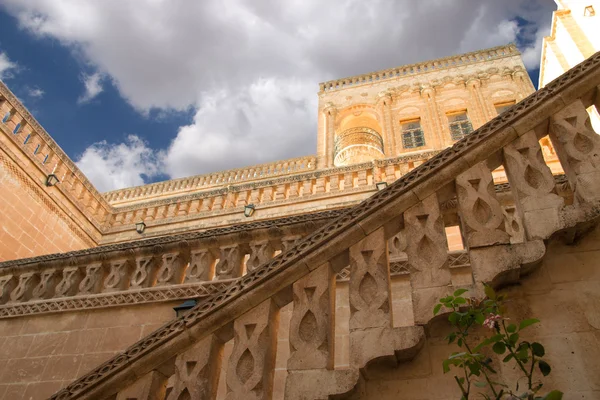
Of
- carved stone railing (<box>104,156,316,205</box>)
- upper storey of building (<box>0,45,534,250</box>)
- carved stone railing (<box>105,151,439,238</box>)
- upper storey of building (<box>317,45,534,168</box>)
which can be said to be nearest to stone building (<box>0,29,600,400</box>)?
upper storey of building (<box>0,45,534,250</box>)

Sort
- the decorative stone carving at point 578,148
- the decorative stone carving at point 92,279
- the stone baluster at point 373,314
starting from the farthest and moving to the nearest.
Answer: the decorative stone carving at point 92,279, the decorative stone carving at point 578,148, the stone baluster at point 373,314

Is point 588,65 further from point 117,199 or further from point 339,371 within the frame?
point 117,199

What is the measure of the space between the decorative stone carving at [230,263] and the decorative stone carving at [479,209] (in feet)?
8.33

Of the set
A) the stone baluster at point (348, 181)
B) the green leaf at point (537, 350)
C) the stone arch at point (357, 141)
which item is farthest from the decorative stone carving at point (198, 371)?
the stone arch at point (357, 141)

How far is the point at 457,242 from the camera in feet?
28.5

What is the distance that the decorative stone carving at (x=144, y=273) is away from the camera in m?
5.38

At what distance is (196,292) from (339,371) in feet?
8.15

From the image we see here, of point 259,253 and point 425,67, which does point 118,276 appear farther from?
point 425,67

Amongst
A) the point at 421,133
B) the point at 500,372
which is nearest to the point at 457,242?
the point at 500,372

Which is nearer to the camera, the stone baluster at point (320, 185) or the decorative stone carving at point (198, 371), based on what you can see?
the decorative stone carving at point (198, 371)

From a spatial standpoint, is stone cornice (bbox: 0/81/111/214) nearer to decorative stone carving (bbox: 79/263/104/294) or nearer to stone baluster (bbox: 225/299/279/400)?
decorative stone carving (bbox: 79/263/104/294)

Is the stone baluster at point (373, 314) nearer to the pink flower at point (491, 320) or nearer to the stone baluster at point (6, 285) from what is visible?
the pink flower at point (491, 320)

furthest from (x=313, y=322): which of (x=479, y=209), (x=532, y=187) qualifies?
(x=532, y=187)

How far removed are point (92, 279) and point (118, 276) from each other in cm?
34
